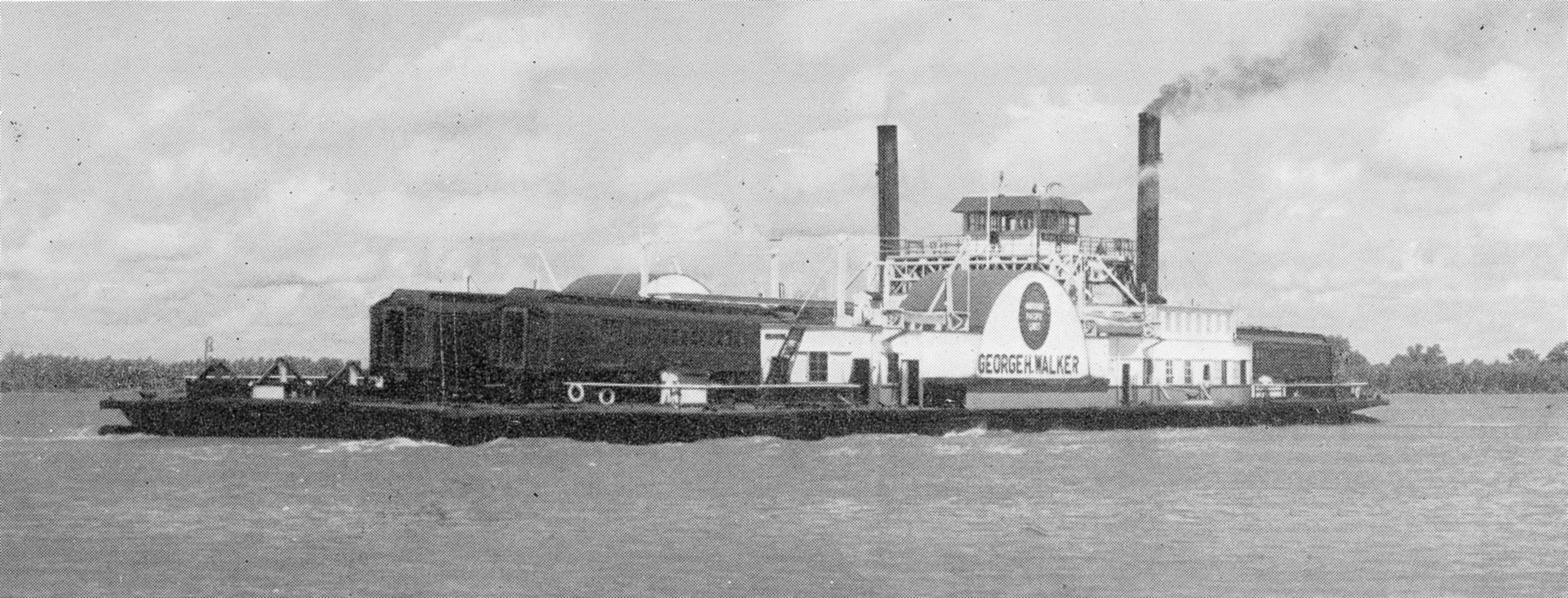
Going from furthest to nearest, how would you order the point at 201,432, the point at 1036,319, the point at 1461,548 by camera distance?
the point at 1036,319
the point at 201,432
the point at 1461,548

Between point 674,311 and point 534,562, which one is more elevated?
point 674,311

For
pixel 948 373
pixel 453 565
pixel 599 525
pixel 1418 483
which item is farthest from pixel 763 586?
pixel 948 373

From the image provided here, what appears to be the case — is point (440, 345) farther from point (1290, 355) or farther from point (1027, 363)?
point (1290, 355)

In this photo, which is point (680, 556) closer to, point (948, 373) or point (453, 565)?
point (453, 565)

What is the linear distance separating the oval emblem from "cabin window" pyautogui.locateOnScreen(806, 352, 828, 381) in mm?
6769

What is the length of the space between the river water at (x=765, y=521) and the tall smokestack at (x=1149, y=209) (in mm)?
19909

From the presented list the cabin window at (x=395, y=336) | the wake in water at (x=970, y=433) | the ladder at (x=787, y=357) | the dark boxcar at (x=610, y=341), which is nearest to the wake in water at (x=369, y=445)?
the dark boxcar at (x=610, y=341)

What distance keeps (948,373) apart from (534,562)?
107ft

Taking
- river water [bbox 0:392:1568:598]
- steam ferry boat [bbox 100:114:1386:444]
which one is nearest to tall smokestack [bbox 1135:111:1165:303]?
steam ferry boat [bbox 100:114:1386:444]

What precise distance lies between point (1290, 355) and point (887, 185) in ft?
57.8

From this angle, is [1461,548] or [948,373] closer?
[1461,548]

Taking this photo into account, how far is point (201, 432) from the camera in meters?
49.5

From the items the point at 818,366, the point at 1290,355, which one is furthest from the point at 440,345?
the point at 1290,355

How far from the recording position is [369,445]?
147ft
